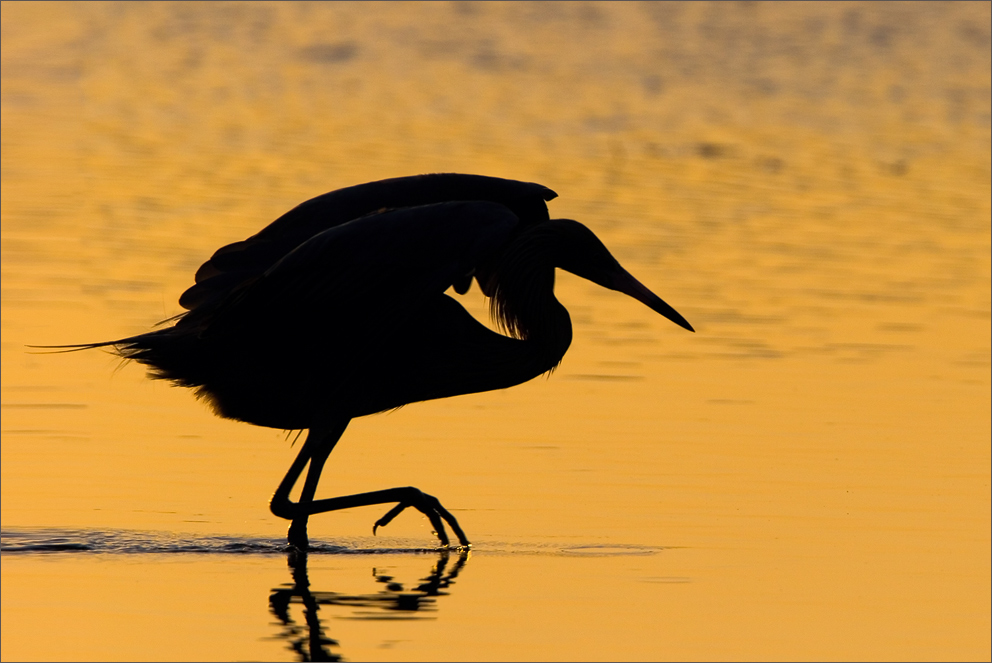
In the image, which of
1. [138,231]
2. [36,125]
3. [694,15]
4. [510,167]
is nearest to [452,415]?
[138,231]

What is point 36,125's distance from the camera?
2388cm

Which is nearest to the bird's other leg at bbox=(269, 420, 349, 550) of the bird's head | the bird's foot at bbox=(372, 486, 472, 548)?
the bird's foot at bbox=(372, 486, 472, 548)

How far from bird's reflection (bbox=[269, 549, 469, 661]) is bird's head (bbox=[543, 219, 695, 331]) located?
1499mm

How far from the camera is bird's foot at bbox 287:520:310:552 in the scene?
934 centimetres

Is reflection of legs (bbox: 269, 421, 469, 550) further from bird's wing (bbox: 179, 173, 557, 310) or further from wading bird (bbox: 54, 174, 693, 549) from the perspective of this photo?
bird's wing (bbox: 179, 173, 557, 310)

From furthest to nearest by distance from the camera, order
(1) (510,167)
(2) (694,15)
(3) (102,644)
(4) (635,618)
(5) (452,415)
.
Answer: (2) (694,15)
(1) (510,167)
(5) (452,415)
(4) (635,618)
(3) (102,644)

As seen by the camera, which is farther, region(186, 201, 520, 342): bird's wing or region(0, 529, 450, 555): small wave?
region(0, 529, 450, 555): small wave

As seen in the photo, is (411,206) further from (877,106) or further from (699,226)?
(877,106)

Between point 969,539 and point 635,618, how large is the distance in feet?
6.86

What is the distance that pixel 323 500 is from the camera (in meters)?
9.51

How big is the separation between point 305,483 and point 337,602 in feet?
4.46

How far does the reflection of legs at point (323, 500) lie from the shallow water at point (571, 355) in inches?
6.7

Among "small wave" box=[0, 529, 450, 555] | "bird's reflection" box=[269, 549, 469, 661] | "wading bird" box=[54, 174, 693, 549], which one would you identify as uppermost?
"wading bird" box=[54, 174, 693, 549]

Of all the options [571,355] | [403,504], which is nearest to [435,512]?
[403,504]
